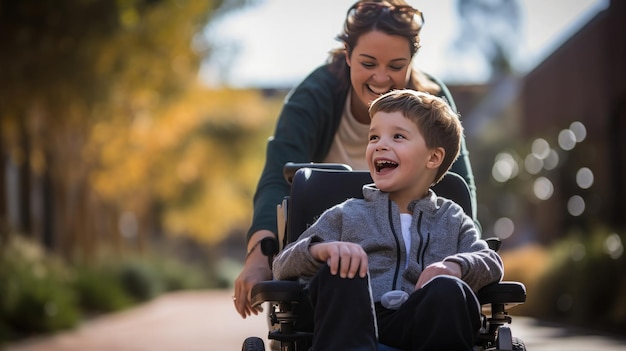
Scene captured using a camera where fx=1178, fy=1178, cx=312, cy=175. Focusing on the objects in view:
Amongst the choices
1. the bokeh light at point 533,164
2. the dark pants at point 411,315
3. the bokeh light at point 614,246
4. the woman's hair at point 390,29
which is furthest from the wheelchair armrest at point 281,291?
the bokeh light at point 533,164

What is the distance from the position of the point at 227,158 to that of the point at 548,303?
18.9m

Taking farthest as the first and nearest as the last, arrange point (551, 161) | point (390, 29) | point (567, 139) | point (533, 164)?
point (533, 164), point (551, 161), point (567, 139), point (390, 29)

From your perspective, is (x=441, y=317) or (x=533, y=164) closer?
(x=441, y=317)

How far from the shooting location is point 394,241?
11.9ft

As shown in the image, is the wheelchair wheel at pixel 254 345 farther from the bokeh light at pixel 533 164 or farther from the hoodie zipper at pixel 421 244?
the bokeh light at pixel 533 164

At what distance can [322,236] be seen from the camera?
3.62 meters

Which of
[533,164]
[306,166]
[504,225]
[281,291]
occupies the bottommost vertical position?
[281,291]

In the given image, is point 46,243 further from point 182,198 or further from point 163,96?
point 163,96

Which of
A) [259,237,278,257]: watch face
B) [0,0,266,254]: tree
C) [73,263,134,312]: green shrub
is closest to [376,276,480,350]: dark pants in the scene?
[259,237,278,257]: watch face

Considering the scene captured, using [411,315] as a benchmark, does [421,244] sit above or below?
above

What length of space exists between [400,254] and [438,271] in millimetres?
247

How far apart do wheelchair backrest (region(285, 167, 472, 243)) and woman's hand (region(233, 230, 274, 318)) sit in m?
0.28

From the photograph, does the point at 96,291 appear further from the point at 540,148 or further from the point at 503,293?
the point at 503,293

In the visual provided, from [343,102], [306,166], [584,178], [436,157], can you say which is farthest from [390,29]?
[584,178]
